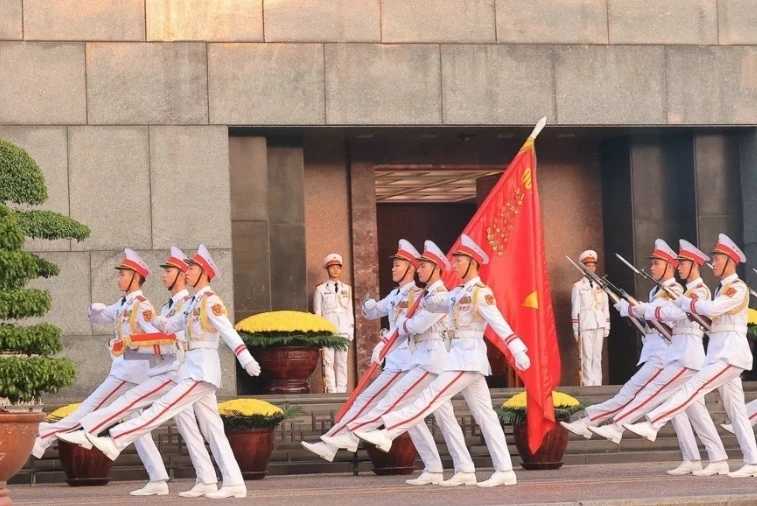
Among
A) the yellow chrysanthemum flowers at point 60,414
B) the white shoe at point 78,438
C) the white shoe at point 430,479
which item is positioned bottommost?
the white shoe at point 430,479

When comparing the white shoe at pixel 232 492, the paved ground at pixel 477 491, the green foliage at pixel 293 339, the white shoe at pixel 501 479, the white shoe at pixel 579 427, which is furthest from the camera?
the green foliage at pixel 293 339

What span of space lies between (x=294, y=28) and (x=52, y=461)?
7.87m

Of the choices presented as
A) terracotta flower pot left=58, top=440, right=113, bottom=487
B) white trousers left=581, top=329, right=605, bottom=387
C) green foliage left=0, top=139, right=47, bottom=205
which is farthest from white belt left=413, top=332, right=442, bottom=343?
white trousers left=581, top=329, right=605, bottom=387

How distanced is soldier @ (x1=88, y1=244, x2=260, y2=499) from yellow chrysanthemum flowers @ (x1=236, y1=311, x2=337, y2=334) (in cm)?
681

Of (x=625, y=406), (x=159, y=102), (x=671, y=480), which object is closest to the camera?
(x=671, y=480)

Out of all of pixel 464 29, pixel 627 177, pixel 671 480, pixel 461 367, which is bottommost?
pixel 671 480

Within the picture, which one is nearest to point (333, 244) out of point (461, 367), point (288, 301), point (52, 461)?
point (288, 301)

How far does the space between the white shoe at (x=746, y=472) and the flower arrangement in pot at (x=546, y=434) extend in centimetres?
230

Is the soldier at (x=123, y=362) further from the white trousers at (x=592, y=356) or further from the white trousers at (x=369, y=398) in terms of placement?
the white trousers at (x=592, y=356)

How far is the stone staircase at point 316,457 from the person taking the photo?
17031mm

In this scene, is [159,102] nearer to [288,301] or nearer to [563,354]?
[288,301]

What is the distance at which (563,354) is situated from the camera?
2580cm

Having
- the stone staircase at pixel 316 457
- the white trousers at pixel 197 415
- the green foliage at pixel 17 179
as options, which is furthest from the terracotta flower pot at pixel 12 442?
the stone staircase at pixel 316 457

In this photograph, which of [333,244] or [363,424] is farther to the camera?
[333,244]
